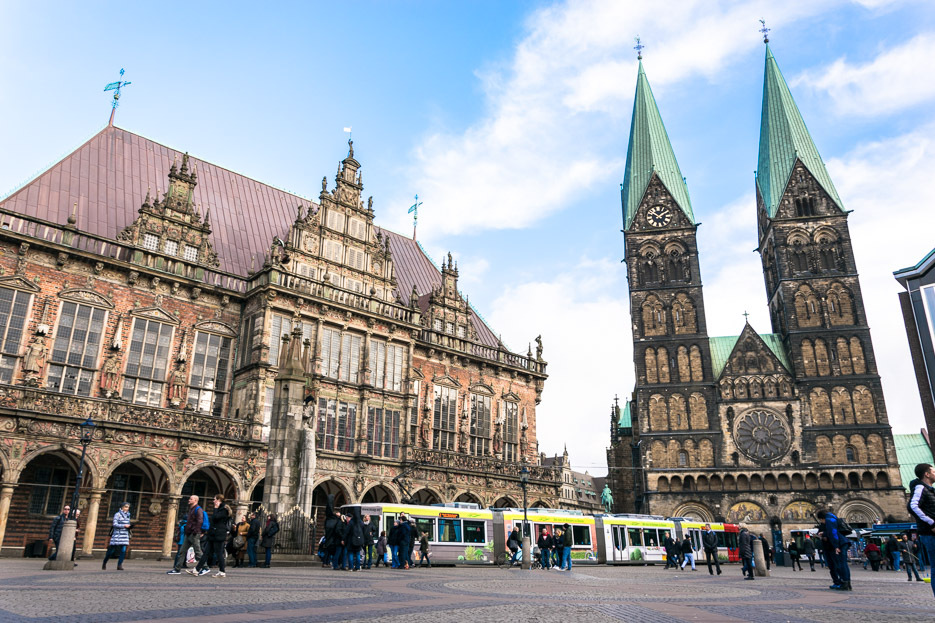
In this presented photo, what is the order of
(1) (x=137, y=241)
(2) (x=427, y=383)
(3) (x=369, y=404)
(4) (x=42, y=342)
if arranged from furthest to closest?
(2) (x=427, y=383)
(3) (x=369, y=404)
(1) (x=137, y=241)
(4) (x=42, y=342)

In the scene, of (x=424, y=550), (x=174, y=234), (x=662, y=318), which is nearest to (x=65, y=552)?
(x=424, y=550)

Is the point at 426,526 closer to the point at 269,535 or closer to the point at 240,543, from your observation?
the point at 240,543

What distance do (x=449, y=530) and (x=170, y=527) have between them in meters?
9.53

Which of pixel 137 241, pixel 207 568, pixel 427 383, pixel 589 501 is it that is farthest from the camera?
pixel 589 501

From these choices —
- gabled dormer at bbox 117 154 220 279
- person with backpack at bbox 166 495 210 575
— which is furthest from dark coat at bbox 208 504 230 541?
gabled dormer at bbox 117 154 220 279

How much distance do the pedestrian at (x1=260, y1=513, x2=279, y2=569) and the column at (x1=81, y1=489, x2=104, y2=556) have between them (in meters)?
8.15

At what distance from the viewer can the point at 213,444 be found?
2428 cm

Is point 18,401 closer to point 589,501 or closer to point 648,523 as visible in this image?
point 648,523

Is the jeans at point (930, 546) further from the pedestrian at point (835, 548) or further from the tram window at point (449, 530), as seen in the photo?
the tram window at point (449, 530)

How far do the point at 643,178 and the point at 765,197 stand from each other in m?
10.8

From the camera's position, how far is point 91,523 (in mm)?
21266

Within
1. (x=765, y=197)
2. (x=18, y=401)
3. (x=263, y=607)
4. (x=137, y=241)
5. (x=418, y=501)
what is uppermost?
(x=765, y=197)

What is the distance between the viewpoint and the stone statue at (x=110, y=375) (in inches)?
951

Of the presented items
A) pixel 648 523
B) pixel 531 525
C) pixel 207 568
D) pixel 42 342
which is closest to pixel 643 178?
pixel 648 523
